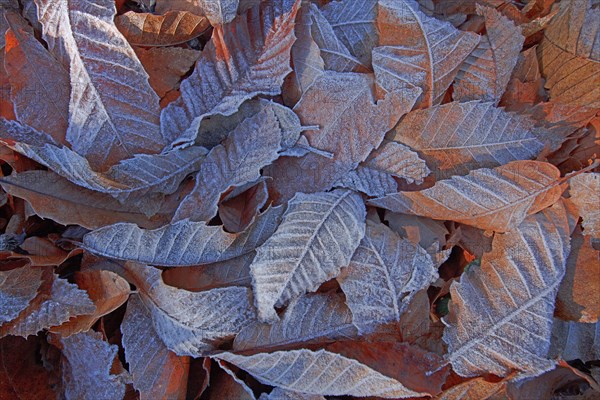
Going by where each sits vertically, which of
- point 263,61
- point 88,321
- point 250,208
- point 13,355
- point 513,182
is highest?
point 263,61

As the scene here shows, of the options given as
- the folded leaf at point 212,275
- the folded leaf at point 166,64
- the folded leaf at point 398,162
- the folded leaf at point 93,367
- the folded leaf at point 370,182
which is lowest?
the folded leaf at point 93,367


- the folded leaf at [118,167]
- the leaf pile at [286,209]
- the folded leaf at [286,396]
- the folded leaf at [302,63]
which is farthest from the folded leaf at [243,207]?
the folded leaf at [286,396]

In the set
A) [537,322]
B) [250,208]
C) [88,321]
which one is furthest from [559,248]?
[88,321]

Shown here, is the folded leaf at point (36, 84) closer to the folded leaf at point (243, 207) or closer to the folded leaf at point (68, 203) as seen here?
the folded leaf at point (68, 203)

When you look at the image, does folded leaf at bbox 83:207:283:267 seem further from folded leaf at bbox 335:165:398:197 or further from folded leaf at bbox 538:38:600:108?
folded leaf at bbox 538:38:600:108

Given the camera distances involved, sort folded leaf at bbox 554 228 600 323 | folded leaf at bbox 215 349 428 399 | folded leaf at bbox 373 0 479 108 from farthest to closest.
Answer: folded leaf at bbox 373 0 479 108
folded leaf at bbox 554 228 600 323
folded leaf at bbox 215 349 428 399

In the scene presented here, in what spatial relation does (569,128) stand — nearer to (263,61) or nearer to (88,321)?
(263,61)

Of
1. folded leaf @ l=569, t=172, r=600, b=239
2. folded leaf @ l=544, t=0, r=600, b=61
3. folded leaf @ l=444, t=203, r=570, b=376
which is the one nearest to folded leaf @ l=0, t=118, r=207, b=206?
folded leaf @ l=444, t=203, r=570, b=376
